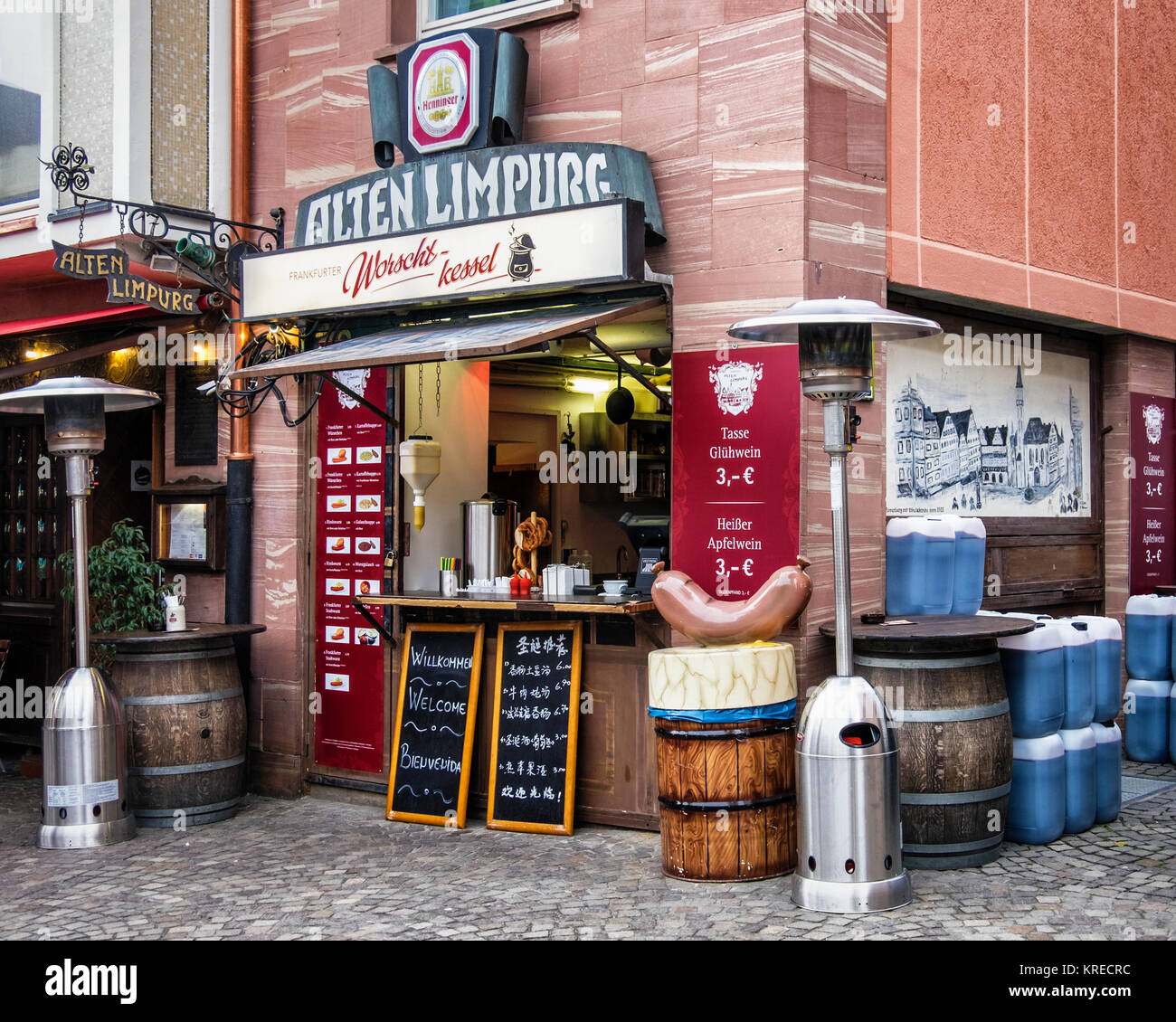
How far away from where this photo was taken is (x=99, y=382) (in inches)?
269

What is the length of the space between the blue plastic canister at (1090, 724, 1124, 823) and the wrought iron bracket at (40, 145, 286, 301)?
5210 millimetres

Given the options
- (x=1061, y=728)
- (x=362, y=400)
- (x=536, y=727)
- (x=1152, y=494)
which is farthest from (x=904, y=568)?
(x=1152, y=494)

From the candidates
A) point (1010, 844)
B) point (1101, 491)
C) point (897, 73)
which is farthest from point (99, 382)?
point (1101, 491)

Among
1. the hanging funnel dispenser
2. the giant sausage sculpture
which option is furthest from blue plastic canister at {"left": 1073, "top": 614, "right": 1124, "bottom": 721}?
the hanging funnel dispenser

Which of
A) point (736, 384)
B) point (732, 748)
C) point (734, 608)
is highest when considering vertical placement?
point (736, 384)

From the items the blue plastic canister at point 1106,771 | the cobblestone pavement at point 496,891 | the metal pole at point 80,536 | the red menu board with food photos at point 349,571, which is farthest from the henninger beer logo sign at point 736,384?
the metal pole at point 80,536

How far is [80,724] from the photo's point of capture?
6.61m

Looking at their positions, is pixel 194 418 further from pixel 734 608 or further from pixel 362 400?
pixel 734 608

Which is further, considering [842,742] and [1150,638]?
[1150,638]

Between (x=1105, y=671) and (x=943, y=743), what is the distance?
1582 mm

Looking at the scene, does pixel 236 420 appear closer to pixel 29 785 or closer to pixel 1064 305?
pixel 29 785

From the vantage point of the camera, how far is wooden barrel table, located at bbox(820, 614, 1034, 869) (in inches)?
220

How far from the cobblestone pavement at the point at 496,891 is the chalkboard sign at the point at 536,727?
0.15m

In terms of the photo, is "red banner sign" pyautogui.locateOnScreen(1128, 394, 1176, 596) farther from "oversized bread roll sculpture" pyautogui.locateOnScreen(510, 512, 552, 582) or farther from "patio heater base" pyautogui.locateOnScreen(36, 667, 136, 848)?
"patio heater base" pyautogui.locateOnScreen(36, 667, 136, 848)
